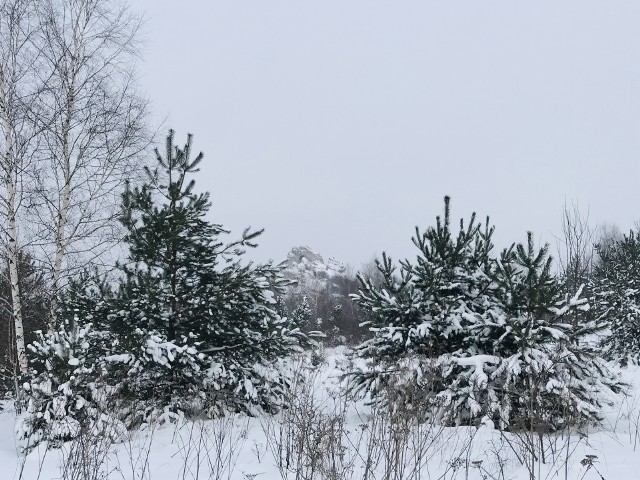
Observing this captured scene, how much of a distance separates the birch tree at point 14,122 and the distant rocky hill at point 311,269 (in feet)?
222

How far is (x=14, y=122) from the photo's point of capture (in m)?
8.81

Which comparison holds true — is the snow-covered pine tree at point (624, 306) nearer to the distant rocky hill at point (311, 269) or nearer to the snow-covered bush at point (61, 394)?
the snow-covered bush at point (61, 394)

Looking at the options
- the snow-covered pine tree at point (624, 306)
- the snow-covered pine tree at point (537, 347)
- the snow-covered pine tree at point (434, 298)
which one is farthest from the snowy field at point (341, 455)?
the snow-covered pine tree at point (624, 306)

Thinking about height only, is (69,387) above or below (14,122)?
below

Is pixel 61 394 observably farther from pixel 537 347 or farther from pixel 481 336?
pixel 537 347

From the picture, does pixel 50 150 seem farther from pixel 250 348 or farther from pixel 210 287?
pixel 250 348

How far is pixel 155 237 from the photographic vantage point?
6.96 meters

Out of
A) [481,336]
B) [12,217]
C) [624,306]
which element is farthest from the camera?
[624,306]

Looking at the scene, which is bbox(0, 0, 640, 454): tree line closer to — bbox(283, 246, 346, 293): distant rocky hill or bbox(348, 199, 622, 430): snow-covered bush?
bbox(348, 199, 622, 430): snow-covered bush

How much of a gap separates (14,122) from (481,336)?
8899 millimetres

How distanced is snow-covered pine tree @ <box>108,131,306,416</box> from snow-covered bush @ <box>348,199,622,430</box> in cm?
150

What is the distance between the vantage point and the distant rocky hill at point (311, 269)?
8280 centimetres

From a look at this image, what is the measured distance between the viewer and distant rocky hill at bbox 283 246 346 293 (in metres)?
82.8

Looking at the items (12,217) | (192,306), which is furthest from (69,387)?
(12,217)
